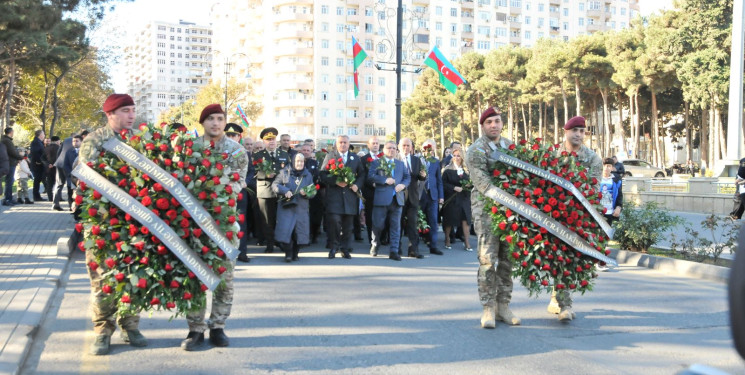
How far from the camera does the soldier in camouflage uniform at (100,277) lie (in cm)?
583

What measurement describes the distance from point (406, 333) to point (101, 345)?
272 centimetres

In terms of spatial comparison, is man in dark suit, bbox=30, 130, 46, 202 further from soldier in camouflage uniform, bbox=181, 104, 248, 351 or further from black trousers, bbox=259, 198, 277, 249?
soldier in camouflage uniform, bbox=181, 104, 248, 351

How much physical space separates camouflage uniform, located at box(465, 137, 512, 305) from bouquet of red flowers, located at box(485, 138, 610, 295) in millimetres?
122

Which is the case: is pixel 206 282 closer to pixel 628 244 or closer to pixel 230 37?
pixel 628 244

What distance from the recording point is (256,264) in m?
11.3

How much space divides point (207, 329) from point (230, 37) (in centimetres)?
11177

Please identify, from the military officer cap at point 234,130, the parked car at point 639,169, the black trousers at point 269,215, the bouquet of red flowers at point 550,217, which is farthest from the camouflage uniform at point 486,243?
the parked car at point 639,169

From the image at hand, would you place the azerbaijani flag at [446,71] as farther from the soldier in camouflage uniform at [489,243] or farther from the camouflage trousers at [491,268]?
the camouflage trousers at [491,268]

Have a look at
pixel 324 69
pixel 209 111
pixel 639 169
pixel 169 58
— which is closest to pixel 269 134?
pixel 209 111

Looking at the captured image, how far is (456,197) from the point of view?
46.0 feet

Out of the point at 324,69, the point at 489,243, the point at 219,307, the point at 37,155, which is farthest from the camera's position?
the point at 324,69

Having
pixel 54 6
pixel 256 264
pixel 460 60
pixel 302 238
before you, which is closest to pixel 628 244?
pixel 302 238

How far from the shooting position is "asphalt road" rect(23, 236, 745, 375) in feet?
18.5

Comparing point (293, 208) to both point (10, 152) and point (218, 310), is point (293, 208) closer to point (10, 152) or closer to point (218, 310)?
point (218, 310)
